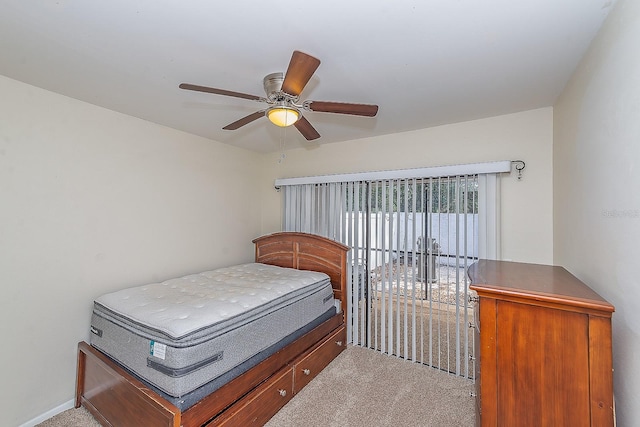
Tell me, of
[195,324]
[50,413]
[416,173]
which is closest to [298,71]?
[195,324]

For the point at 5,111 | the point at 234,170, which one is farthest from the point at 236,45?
the point at 234,170

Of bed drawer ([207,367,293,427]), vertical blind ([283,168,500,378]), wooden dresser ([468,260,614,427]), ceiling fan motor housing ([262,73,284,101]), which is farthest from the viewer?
vertical blind ([283,168,500,378])

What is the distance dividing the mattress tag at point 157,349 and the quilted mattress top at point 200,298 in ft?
0.24

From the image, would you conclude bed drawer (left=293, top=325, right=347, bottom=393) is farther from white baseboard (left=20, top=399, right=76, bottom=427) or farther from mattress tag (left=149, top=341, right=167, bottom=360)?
white baseboard (left=20, top=399, right=76, bottom=427)

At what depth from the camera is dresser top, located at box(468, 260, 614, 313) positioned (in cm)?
111

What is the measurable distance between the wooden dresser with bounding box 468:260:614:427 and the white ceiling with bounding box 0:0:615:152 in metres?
1.27

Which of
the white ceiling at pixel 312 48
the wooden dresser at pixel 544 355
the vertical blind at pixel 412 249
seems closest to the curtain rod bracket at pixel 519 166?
the vertical blind at pixel 412 249

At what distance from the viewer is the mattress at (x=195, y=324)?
1521 millimetres

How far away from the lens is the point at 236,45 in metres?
1.51

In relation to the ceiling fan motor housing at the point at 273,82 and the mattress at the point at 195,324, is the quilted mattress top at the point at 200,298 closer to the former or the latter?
the mattress at the point at 195,324

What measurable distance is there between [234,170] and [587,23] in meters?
3.37

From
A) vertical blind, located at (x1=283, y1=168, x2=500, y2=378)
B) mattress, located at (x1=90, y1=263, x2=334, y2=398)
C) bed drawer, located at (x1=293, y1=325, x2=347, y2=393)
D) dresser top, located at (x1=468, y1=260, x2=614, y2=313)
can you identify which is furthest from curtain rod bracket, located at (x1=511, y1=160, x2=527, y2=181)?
bed drawer, located at (x1=293, y1=325, x2=347, y2=393)

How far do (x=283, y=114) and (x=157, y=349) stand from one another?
1566 mm

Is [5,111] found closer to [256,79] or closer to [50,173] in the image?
[50,173]
